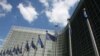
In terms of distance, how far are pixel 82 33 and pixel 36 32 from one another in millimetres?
46965

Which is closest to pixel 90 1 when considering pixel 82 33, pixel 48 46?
pixel 82 33

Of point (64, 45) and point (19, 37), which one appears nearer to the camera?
point (64, 45)

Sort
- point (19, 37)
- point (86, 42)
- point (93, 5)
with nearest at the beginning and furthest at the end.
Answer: point (93, 5)
point (86, 42)
point (19, 37)

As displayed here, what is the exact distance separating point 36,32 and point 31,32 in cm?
289

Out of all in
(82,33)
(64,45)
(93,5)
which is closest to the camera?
(93,5)

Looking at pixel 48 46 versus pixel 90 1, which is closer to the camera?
pixel 90 1

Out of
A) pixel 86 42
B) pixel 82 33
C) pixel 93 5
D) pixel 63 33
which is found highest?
pixel 63 33

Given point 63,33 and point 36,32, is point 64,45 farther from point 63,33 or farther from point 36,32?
point 36,32

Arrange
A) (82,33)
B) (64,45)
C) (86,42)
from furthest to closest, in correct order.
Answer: (64,45) < (82,33) < (86,42)

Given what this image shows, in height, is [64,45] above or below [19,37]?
below

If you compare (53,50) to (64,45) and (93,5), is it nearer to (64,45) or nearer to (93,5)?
(64,45)

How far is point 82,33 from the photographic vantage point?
50750mm

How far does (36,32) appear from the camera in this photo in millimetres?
94250

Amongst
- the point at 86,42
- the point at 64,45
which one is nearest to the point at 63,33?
the point at 64,45
